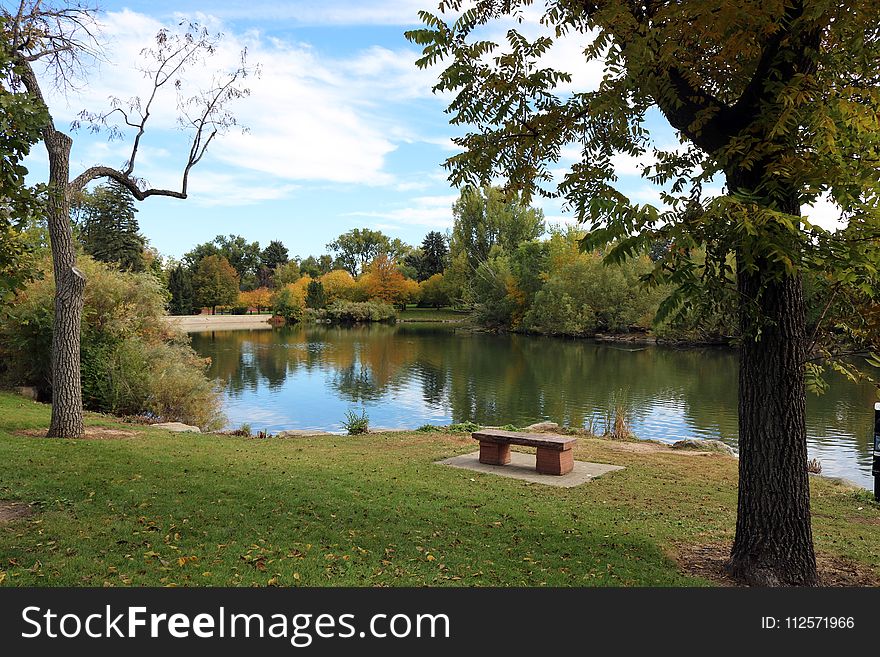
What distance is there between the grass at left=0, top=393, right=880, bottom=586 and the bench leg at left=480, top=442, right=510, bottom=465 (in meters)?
0.69

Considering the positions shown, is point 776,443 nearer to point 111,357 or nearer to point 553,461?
point 553,461

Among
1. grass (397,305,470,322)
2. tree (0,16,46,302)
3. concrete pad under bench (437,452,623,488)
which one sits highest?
tree (0,16,46,302)

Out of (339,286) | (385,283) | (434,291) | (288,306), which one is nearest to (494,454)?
(288,306)

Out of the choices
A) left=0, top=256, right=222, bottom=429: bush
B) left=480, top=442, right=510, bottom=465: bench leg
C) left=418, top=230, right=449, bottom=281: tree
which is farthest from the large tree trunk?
left=418, top=230, right=449, bottom=281: tree

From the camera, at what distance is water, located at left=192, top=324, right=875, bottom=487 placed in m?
17.8

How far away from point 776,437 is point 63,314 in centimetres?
1009

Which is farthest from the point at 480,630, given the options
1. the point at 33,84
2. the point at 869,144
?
the point at 33,84

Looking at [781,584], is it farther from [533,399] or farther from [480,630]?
[533,399]

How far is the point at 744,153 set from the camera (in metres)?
→ 4.69

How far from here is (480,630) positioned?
380 cm

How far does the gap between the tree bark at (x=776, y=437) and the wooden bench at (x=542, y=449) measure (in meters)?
3.83

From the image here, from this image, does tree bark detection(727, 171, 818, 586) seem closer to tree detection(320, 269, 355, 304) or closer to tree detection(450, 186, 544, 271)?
tree detection(450, 186, 544, 271)

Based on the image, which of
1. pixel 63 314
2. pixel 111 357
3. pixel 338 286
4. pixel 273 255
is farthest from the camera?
pixel 273 255

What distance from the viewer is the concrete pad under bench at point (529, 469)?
8539 millimetres
